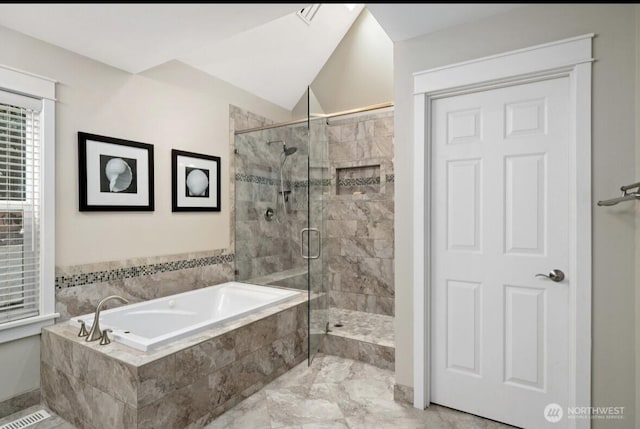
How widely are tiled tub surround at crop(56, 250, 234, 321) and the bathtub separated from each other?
0.35 feet

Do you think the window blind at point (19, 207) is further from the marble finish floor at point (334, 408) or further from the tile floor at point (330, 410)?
the marble finish floor at point (334, 408)

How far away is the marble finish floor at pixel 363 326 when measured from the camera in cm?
307

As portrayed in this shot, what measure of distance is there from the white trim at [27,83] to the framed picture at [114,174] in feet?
1.03

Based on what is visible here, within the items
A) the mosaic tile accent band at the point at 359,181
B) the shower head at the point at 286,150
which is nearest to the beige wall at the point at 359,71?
the mosaic tile accent band at the point at 359,181

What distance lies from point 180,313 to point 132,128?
1.56 meters

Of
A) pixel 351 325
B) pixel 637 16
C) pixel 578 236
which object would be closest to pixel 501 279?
pixel 578 236

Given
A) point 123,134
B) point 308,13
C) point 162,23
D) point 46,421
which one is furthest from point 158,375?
point 308,13

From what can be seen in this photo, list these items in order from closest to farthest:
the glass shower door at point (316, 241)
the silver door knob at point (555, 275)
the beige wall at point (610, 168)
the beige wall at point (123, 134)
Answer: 1. the beige wall at point (610, 168)
2. the silver door knob at point (555, 275)
3. the beige wall at point (123, 134)
4. the glass shower door at point (316, 241)

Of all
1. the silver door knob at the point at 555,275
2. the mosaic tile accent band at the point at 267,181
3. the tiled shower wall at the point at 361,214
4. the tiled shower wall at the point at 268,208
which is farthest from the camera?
the tiled shower wall at the point at 361,214

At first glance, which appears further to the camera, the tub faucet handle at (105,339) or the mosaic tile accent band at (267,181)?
the mosaic tile accent band at (267,181)

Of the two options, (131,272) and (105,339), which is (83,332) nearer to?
(105,339)

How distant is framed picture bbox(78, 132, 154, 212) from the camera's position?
2.58m
